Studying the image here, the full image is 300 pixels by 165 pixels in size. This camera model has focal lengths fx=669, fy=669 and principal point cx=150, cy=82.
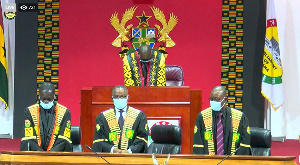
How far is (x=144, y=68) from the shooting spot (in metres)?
10.1

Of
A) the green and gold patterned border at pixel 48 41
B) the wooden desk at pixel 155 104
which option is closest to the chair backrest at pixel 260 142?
the wooden desk at pixel 155 104

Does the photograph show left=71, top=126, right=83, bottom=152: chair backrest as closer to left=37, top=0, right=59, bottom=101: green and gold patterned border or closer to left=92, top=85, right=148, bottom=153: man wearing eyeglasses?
left=92, top=85, right=148, bottom=153: man wearing eyeglasses

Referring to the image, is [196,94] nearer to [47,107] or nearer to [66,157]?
[47,107]

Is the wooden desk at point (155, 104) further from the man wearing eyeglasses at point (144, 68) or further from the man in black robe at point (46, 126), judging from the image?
the man in black robe at point (46, 126)

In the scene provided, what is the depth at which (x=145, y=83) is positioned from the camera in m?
10.1

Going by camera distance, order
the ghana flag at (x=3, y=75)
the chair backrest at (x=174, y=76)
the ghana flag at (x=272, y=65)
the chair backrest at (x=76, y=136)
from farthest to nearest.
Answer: the ghana flag at (x=3, y=75) → the ghana flag at (x=272, y=65) → the chair backrest at (x=174, y=76) → the chair backrest at (x=76, y=136)

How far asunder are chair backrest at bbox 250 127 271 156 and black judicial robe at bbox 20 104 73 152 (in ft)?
7.10

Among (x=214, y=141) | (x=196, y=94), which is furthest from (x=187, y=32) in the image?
(x=214, y=141)

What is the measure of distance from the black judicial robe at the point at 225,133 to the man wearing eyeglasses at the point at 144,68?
2.34m

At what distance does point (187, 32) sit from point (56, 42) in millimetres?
2648

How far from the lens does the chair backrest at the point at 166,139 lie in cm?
776

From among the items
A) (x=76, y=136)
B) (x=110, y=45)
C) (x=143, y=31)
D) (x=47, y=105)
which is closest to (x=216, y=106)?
(x=76, y=136)

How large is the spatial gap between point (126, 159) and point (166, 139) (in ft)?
4.54

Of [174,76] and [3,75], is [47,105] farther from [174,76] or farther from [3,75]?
[3,75]
